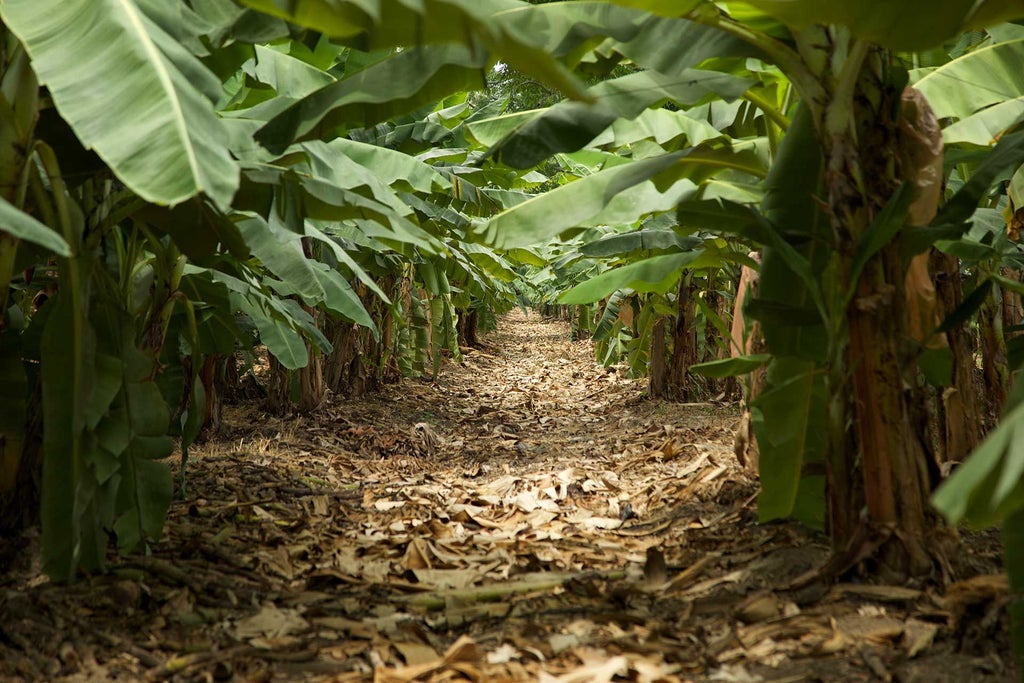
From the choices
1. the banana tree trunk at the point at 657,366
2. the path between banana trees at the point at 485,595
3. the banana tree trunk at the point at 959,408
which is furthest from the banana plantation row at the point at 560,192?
the banana tree trunk at the point at 657,366

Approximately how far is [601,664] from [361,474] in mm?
4055

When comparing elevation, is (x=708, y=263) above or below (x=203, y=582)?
above

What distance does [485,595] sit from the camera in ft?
9.52

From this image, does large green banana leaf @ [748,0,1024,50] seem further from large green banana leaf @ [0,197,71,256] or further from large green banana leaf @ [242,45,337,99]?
large green banana leaf @ [242,45,337,99]

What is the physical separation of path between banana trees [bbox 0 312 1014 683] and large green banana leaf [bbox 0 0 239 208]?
1332mm

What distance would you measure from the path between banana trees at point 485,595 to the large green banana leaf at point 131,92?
1332 mm

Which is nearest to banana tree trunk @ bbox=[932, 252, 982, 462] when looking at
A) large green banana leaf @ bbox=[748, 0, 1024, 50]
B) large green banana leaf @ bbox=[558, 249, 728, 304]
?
large green banana leaf @ bbox=[558, 249, 728, 304]

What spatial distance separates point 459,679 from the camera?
2.12 m

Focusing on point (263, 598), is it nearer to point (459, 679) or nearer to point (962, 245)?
point (459, 679)

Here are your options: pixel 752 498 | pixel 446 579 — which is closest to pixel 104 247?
pixel 446 579

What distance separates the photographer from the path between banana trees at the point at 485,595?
7.04ft

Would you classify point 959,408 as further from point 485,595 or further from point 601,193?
point 485,595

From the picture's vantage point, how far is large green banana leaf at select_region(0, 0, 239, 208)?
1918mm

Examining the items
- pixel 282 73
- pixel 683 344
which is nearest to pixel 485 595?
pixel 282 73
